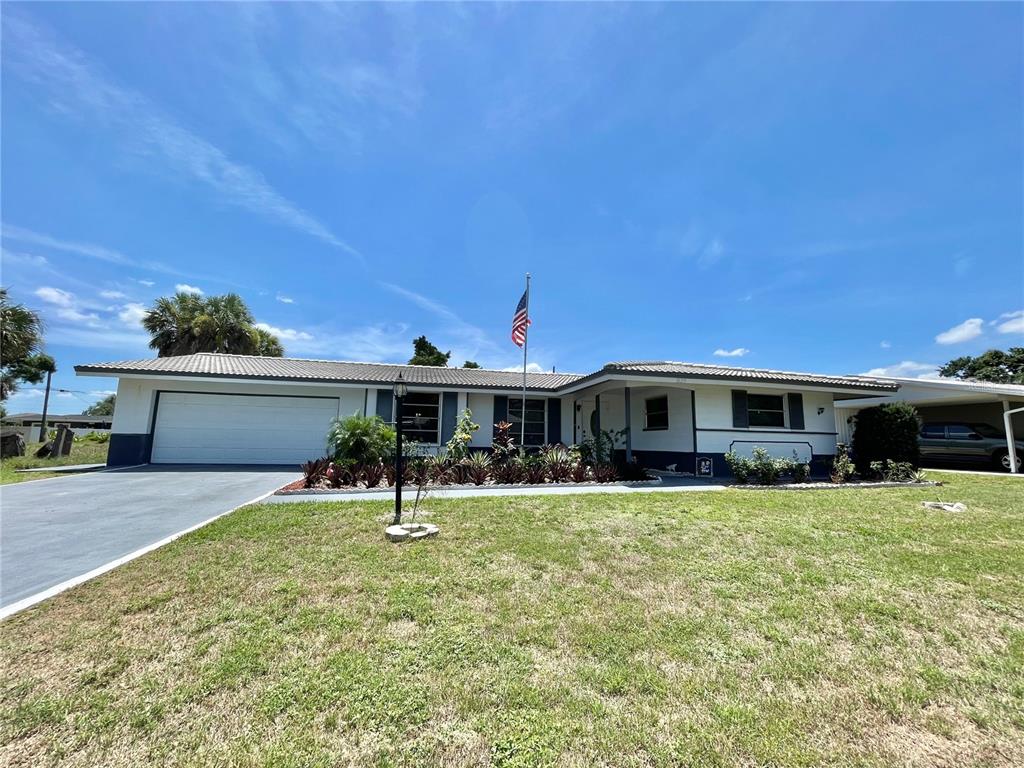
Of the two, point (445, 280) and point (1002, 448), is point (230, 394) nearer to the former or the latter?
point (445, 280)

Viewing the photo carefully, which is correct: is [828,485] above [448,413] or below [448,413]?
below

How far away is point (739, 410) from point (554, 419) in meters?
6.08

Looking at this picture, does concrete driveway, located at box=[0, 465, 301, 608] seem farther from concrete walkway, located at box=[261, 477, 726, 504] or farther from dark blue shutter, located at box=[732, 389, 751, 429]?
dark blue shutter, located at box=[732, 389, 751, 429]

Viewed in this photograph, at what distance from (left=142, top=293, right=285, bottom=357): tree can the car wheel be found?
30.4m

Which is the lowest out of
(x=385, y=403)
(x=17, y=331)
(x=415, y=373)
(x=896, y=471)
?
(x=896, y=471)

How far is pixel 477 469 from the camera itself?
9.71m

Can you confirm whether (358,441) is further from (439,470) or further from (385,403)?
(385,403)

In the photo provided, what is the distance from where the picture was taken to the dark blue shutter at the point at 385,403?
46.1 feet

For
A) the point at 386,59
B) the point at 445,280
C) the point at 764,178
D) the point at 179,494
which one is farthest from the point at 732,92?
the point at 179,494

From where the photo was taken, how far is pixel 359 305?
18312mm

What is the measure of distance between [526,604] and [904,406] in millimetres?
13294

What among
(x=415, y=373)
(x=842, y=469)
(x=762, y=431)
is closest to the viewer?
(x=842, y=469)

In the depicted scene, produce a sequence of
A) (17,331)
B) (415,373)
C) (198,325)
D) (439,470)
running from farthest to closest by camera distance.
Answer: (198,325) → (415,373) → (17,331) → (439,470)

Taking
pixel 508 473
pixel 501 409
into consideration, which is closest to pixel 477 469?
pixel 508 473
